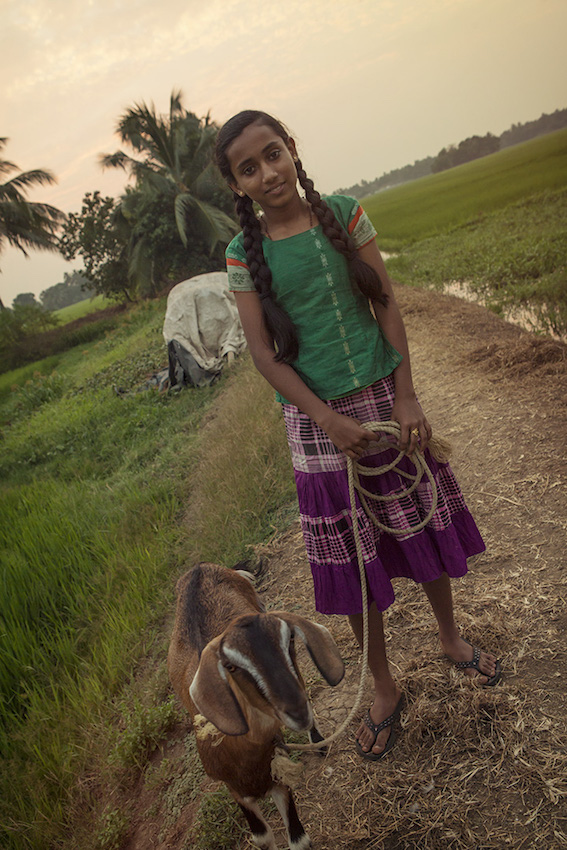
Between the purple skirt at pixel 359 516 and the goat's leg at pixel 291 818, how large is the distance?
621 millimetres

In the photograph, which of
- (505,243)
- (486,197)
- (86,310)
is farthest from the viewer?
(86,310)

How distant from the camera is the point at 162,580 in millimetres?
4211

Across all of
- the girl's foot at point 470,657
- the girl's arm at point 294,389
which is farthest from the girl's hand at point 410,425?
the girl's foot at point 470,657

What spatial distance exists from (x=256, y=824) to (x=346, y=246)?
6.50ft

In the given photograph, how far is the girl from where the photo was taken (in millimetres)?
1717

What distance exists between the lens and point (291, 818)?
1.86 meters

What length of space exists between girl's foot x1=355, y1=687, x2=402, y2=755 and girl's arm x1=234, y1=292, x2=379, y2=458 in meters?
1.00

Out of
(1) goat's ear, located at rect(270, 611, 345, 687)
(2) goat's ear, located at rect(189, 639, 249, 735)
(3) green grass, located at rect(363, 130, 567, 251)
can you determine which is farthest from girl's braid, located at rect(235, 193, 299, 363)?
(3) green grass, located at rect(363, 130, 567, 251)

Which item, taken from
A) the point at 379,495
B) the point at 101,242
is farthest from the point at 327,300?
the point at 101,242

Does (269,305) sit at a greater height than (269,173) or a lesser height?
lesser

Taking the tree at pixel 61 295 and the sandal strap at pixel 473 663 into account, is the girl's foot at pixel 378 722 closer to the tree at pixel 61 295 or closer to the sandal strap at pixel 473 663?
the sandal strap at pixel 473 663

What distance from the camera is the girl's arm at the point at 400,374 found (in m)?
1.76

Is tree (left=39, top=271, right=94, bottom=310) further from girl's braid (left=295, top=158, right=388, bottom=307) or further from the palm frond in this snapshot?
girl's braid (left=295, top=158, right=388, bottom=307)

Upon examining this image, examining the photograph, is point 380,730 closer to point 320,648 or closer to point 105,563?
point 320,648
